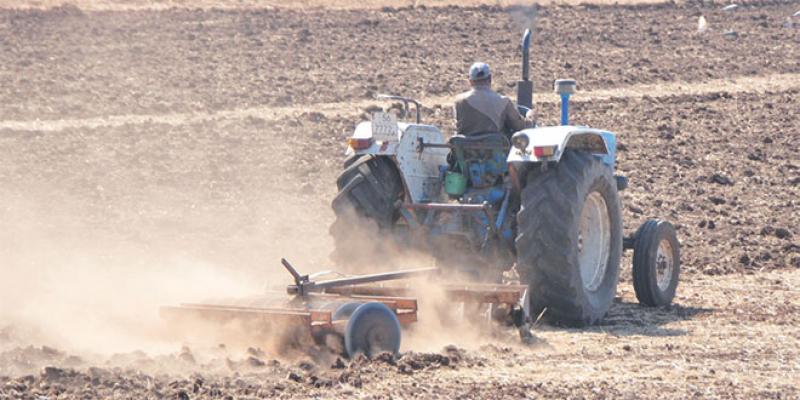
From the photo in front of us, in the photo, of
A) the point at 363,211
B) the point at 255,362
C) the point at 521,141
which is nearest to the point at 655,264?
the point at 521,141

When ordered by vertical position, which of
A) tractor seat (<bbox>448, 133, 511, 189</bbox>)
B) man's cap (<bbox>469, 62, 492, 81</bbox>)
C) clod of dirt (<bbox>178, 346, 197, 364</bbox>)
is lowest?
clod of dirt (<bbox>178, 346, 197, 364</bbox>)

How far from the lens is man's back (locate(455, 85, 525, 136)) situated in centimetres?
1015

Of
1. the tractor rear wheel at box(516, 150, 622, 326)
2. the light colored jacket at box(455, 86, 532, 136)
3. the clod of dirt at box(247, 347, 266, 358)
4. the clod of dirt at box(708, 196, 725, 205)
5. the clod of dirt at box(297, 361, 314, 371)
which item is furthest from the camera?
the clod of dirt at box(708, 196, 725, 205)

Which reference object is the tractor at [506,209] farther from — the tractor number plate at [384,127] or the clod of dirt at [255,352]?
the clod of dirt at [255,352]

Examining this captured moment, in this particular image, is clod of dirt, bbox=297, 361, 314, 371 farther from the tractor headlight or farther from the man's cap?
the man's cap

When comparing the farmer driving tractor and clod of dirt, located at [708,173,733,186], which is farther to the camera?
clod of dirt, located at [708,173,733,186]

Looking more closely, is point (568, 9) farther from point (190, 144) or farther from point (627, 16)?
point (190, 144)

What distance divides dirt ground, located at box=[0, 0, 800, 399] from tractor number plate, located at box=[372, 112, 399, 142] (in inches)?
60.6

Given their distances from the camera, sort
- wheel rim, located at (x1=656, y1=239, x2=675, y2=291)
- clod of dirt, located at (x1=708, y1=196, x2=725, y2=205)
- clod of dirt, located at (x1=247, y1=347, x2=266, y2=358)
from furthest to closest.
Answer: clod of dirt, located at (x1=708, y1=196, x2=725, y2=205), wheel rim, located at (x1=656, y1=239, x2=675, y2=291), clod of dirt, located at (x1=247, y1=347, x2=266, y2=358)

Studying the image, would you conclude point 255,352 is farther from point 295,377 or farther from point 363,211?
point 363,211

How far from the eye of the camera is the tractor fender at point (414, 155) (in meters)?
10.3

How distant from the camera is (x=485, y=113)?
33.3 ft

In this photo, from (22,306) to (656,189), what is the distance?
8.41m

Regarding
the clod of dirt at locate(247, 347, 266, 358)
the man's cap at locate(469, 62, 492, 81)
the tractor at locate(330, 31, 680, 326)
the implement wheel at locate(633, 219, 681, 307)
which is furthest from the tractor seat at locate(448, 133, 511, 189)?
the clod of dirt at locate(247, 347, 266, 358)
